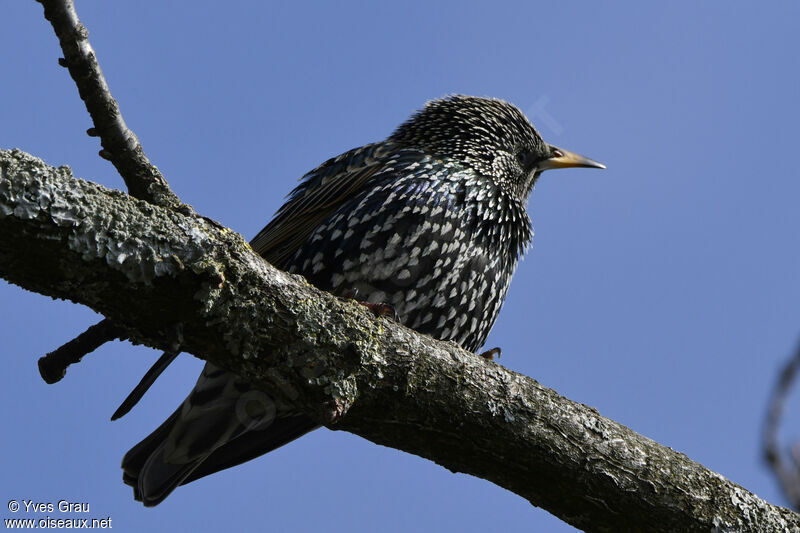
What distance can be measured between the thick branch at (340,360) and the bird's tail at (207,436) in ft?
4.44

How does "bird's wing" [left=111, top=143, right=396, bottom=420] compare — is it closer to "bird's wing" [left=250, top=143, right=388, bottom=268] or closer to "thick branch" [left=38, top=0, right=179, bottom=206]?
"bird's wing" [left=250, top=143, right=388, bottom=268]

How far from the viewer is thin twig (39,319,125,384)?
9.48 feet

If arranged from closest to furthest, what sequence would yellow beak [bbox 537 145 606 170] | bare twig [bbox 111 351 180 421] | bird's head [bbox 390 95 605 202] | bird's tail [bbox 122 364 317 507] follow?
bare twig [bbox 111 351 180 421] → bird's tail [bbox 122 364 317 507] → bird's head [bbox 390 95 605 202] → yellow beak [bbox 537 145 606 170]

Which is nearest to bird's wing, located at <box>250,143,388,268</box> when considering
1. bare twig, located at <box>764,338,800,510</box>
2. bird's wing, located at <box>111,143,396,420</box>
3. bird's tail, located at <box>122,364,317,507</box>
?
bird's wing, located at <box>111,143,396,420</box>

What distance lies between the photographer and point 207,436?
418 cm

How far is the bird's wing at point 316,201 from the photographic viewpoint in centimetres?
455

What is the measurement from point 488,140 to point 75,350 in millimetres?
2786

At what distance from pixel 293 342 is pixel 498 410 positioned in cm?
71

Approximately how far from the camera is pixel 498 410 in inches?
113

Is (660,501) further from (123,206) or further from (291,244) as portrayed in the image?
(291,244)

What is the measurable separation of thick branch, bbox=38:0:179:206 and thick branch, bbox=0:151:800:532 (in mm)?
227

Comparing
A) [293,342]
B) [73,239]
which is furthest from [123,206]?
[293,342]

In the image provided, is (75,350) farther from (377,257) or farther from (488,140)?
(488,140)

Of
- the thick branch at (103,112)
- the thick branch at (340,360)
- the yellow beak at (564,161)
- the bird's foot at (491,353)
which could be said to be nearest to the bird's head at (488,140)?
the yellow beak at (564,161)
